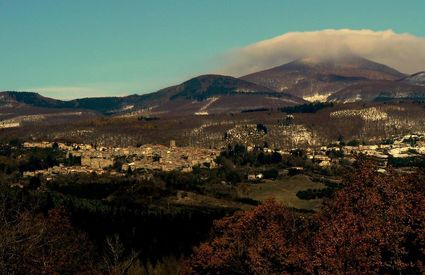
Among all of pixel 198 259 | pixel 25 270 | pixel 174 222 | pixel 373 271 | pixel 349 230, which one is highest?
pixel 25 270

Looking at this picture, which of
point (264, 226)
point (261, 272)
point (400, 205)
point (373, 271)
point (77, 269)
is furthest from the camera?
point (264, 226)

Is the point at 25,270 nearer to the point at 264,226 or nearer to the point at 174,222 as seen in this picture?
the point at 264,226

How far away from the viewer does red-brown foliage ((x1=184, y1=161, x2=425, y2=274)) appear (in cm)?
5488

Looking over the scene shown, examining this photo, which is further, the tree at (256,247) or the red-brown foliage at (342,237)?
the tree at (256,247)

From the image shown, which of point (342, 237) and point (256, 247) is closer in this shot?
point (342, 237)

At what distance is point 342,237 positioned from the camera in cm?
5531

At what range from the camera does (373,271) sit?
55.4 metres

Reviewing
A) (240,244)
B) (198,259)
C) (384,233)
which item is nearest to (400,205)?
(384,233)

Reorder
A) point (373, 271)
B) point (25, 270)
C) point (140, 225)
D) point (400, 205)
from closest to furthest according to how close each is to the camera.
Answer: point (25, 270)
point (373, 271)
point (400, 205)
point (140, 225)

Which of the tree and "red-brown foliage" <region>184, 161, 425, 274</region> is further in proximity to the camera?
the tree

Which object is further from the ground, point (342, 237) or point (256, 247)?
point (342, 237)

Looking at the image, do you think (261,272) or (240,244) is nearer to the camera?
(261,272)

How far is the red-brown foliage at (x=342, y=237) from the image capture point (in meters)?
54.9

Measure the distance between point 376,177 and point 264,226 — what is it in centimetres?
1726
